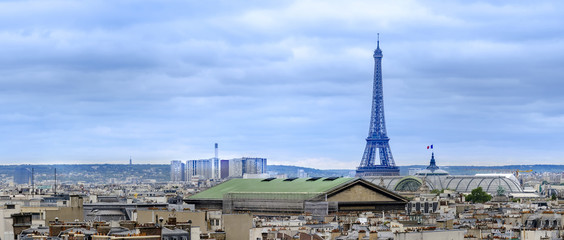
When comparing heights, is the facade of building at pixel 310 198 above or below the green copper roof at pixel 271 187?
below

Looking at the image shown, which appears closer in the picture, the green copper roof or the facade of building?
the facade of building

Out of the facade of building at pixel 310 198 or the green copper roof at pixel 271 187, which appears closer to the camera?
the facade of building at pixel 310 198

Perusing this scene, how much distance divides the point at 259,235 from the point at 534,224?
22.9 metres

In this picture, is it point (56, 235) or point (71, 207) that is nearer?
point (56, 235)

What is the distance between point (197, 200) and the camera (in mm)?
158125

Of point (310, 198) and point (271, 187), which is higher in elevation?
point (271, 187)

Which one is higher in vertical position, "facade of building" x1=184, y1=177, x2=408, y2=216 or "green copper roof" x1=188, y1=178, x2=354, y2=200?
"green copper roof" x1=188, y1=178, x2=354, y2=200

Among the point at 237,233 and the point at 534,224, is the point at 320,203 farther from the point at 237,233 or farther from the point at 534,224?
the point at 237,233

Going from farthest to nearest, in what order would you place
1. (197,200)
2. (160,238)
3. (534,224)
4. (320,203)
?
(197,200) < (320,203) < (534,224) < (160,238)

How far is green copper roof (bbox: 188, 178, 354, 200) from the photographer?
15088 centimetres

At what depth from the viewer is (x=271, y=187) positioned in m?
161

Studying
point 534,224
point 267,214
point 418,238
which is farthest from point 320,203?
point 418,238

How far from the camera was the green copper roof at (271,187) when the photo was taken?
495ft

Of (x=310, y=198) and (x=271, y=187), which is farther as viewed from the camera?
(x=271, y=187)
